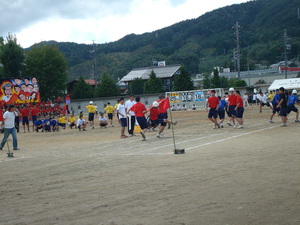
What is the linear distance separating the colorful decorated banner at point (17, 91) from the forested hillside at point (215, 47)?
94.1 m

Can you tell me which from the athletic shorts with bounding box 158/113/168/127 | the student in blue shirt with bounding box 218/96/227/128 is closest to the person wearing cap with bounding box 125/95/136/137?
the athletic shorts with bounding box 158/113/168/127

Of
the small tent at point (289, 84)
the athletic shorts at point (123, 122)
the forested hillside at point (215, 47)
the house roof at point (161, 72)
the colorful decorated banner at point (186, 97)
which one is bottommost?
the athletic shorts at point (123, 122)

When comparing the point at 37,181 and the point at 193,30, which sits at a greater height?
Result: the point at 193,30

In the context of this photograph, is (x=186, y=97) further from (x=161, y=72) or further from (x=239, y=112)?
(x=161, y=72)

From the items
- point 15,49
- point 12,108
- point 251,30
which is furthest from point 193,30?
point 12,108

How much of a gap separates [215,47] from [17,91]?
13442 cm

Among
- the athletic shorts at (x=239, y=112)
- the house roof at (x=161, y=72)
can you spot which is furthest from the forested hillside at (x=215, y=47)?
the athletic shorts at (x=239, y=112)

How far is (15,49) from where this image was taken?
65938 millimetres

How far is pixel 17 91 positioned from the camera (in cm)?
4547

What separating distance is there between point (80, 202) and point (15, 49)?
2506 inches

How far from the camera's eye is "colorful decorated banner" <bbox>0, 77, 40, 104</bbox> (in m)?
45.0

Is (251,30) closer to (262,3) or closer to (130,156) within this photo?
(262,3)

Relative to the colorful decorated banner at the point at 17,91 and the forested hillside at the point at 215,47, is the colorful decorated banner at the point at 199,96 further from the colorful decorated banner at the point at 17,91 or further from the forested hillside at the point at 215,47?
the forested hillside at the point at 215,47

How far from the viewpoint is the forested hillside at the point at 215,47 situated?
14788 cm
